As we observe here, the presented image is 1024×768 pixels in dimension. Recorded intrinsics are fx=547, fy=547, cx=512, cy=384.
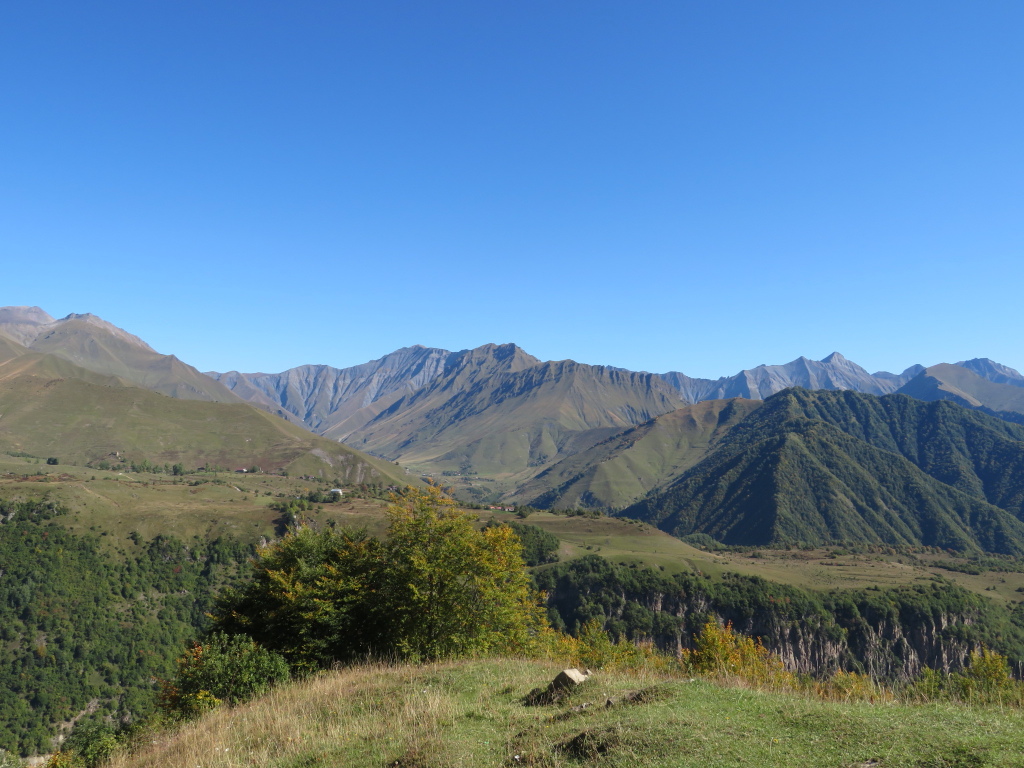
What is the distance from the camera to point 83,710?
5089 inches

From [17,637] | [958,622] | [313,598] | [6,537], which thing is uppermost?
[313,598]

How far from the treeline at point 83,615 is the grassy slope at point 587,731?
14252 cm

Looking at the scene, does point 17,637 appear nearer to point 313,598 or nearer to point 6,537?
point 6,537

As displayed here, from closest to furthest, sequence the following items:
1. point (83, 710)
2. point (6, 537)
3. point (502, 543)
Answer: point (502, 543), point (83, 710), point (6, 537)

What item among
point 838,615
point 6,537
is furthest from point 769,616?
point 6,537

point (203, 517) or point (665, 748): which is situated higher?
point (665, 748)

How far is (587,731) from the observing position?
1270 centimetres

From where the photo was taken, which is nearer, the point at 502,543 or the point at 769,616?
the point at 502,543

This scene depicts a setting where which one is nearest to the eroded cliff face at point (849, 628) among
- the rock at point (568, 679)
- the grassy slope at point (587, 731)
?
the rock at point (568, 679)

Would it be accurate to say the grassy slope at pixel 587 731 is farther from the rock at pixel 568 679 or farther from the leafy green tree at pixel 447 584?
the leafy green tree at pixel 447 584

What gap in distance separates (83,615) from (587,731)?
18476 centimetres

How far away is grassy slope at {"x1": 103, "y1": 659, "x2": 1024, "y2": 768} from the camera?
35.5 feet

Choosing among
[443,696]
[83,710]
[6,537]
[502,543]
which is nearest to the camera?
[443,696]

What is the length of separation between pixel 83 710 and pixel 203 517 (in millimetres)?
75609
